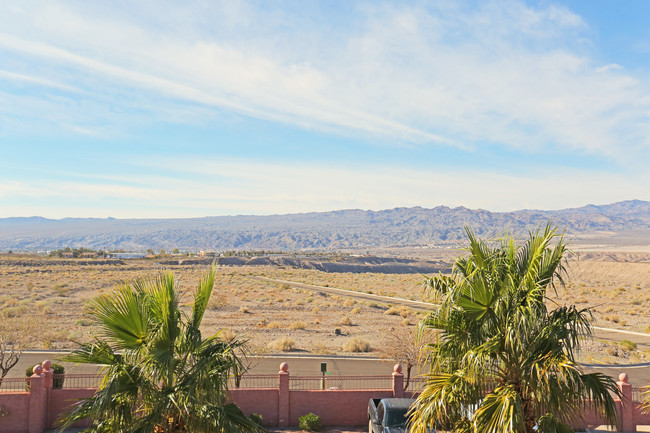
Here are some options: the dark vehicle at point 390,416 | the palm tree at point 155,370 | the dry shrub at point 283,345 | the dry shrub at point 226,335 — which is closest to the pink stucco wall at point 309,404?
the dark vehicle at point 390,416

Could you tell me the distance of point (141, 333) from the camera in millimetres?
7664

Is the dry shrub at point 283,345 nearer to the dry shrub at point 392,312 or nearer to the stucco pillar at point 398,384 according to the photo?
the stucco pillar at point 398,384

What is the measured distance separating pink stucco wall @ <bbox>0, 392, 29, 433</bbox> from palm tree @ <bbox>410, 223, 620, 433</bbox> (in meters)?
12.3

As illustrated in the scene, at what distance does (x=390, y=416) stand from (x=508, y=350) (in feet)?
21.8

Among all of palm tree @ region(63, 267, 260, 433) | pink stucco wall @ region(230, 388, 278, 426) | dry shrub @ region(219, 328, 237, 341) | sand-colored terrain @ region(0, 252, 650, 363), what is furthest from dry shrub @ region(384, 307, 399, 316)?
palm tree @ region(63, 267, 260, 433)

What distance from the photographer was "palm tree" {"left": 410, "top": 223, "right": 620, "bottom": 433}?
7004 millimetres

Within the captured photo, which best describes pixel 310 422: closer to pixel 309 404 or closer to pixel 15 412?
pixel 309 404

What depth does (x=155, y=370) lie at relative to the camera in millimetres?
7363

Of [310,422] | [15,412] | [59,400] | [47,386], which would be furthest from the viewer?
[310,422]

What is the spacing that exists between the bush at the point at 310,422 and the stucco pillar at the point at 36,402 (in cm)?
787

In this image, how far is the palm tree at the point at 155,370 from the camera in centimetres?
717

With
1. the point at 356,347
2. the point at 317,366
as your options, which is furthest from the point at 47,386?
the point at 356,347

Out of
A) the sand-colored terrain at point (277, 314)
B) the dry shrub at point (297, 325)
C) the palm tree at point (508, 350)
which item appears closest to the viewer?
the palm tree at point (508, 350)

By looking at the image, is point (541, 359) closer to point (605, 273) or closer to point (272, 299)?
point (272, 299)
